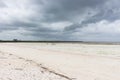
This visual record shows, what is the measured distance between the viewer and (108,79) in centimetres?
1088

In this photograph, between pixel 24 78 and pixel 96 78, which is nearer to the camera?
pixel 24 78

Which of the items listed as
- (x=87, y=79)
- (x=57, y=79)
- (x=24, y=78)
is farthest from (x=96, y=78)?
(x=24, y=78)

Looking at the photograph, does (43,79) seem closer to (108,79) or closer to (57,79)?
(57,79)

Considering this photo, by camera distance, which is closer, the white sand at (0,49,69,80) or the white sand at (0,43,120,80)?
the white sand at (0,49,69,80)

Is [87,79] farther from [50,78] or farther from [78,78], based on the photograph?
[50,78]

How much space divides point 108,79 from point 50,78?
324cm

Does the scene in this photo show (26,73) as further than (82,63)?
No

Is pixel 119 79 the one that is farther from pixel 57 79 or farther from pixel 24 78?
pixel 24 78

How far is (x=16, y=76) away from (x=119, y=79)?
574cm

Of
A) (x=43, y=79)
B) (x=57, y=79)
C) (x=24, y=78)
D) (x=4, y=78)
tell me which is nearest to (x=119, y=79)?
(x=57, y=79)

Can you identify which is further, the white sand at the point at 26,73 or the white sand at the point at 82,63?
the white sand at the point at 82,63

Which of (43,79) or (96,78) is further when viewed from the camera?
(96,78)

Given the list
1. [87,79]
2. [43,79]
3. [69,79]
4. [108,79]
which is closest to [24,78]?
[43,79]

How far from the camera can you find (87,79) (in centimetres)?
1089
